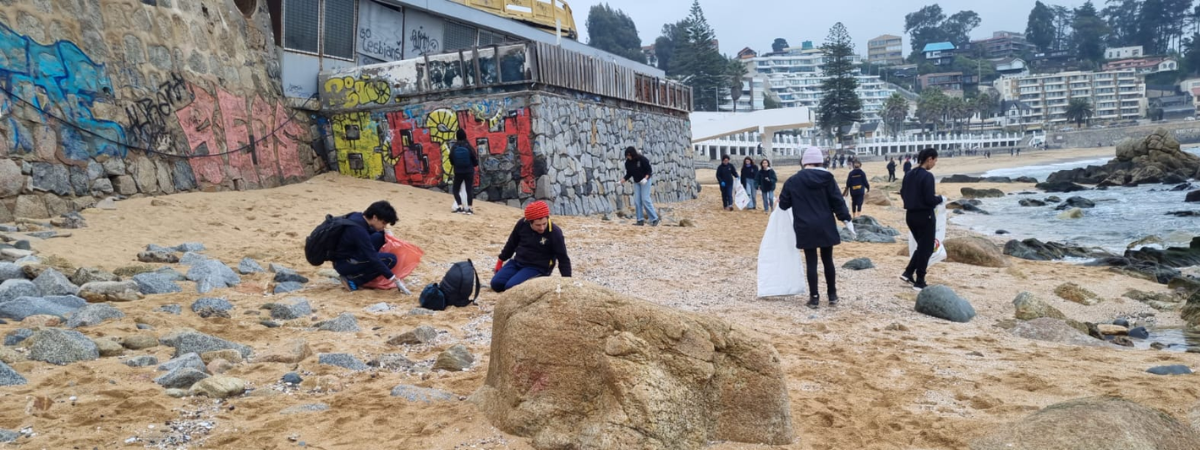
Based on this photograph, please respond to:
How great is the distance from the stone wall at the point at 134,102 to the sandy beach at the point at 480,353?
697 millimetres

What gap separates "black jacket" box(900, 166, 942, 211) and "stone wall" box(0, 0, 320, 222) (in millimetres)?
10035

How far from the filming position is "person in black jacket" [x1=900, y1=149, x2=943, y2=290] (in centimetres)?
861

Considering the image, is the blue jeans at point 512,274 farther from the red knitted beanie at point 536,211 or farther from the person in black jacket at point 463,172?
the person in black jacket at point 463,172

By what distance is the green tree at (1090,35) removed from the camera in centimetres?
15862

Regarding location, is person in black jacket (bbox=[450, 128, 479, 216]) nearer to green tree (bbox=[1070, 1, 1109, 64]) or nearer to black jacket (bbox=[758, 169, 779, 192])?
black jacket (bbox=[758, 169, 779, 192])

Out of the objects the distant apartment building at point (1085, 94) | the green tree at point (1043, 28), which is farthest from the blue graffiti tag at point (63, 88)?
the green tree at point (1043, 28)

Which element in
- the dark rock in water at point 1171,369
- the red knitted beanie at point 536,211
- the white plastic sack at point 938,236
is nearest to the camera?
the dark rock in water at point 1171,369

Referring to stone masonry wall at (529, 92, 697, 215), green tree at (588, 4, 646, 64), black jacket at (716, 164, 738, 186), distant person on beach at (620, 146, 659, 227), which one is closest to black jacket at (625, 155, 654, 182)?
distant person on beach at (620, 146, 659, 227)

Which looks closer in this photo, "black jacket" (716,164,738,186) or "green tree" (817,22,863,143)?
"black jacket" (716,164,738,186)

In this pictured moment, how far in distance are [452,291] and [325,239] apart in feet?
4.24

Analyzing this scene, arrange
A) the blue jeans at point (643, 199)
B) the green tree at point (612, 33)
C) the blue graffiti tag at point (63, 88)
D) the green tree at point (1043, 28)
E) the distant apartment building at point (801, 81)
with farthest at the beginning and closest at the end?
the green tree at point (1043, 28) → the distant apartment building at point (801, 81) → the green tree at point (612, 33) → the blue jeans at point (643, 199) → the blue graffiti tag at point (63, 88)

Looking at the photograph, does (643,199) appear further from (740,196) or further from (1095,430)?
(1095,430)

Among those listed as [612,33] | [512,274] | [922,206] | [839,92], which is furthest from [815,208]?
[612,33]

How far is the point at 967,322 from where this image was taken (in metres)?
7.45
